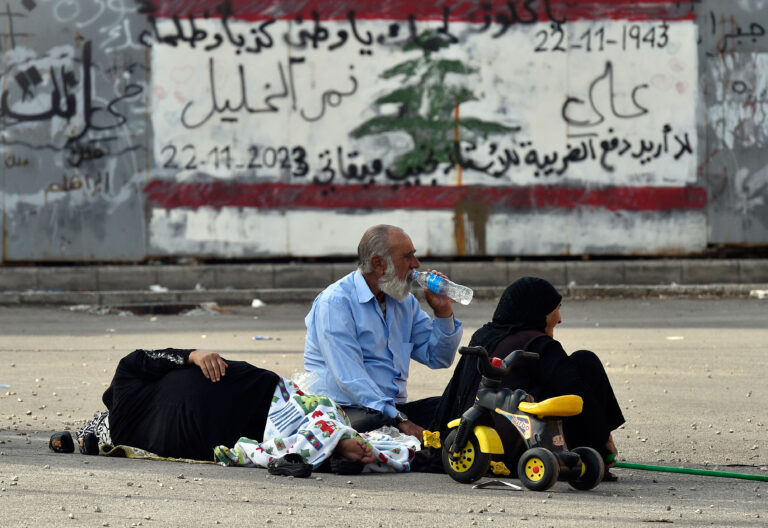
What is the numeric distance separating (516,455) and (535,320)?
526mm

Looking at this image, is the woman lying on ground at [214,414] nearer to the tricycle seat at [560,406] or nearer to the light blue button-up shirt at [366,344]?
the light blue button-up shirt at [366,344]

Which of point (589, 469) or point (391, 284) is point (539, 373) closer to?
point (589, 469)

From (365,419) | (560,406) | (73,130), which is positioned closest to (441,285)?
(365,419)

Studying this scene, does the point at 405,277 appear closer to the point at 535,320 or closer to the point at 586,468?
the point at 535,320

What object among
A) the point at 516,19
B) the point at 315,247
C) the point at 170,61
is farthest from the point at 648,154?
the point at 170,61

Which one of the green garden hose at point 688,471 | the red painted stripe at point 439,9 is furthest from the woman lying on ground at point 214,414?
the red painted stripe at point 439,9

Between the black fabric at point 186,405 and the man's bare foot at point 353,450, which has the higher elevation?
the black fabric at point 186,405

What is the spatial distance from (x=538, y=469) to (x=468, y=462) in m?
0.31

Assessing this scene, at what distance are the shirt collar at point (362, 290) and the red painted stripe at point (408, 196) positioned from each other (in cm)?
1006

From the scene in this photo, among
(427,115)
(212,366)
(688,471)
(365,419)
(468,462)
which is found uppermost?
(427,115)

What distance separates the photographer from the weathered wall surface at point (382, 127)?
51.4 feet

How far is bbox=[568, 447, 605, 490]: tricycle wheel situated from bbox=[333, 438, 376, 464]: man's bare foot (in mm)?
819

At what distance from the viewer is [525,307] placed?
5.24 metres

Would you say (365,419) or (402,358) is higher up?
(402,358)
